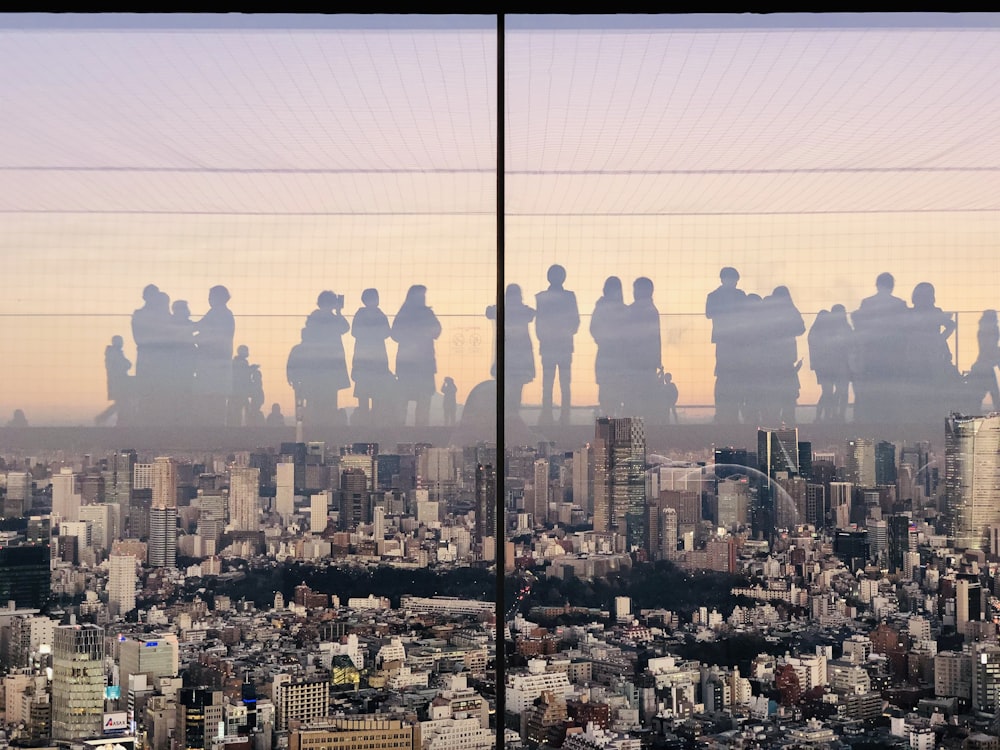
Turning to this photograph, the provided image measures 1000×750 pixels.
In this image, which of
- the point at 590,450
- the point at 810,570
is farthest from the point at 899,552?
the point at 590,450

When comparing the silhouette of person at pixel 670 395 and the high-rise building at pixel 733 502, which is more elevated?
the silhouette of person at pixel 670 395

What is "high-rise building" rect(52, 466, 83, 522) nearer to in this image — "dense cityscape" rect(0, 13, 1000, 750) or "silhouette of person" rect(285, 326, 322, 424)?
"dense cityscape" rect(0, 13, 1000, 750)

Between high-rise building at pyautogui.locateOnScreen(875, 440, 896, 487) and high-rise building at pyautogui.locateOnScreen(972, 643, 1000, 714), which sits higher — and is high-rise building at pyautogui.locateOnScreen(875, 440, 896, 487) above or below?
above

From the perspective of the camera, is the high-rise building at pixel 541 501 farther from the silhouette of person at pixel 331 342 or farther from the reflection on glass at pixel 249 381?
the silhouette of person at pixel 331 342

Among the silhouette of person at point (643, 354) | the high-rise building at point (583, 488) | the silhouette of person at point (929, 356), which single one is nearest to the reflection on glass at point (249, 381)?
the high-rise building at point (583, 488)

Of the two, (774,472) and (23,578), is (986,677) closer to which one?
(774,472)

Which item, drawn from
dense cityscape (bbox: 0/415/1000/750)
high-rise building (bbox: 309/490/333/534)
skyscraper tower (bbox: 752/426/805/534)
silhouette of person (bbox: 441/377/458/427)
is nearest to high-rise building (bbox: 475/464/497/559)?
dense cityscape (bbox: 0/415/1000/750)

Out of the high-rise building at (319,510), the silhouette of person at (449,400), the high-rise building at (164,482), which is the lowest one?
the high-rise building at (319,510)
